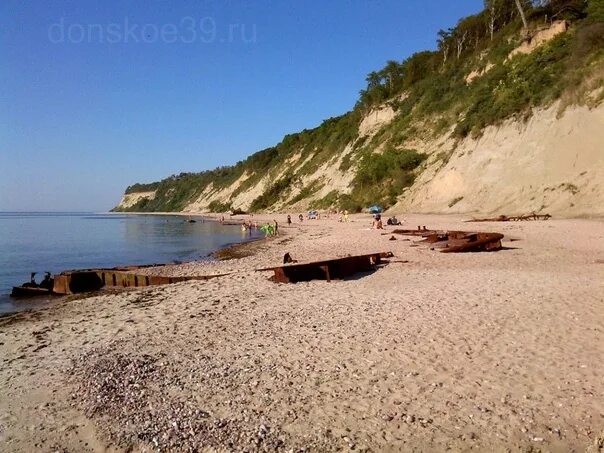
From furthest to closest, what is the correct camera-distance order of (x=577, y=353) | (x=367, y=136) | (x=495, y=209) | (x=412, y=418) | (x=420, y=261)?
(x=367, y=136)
(x=495, y=209)
(x=420, y=261)
(x=577, y=353)
(x=412, y=418)

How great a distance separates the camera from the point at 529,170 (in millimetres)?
27219

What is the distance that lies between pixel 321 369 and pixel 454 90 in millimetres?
45009

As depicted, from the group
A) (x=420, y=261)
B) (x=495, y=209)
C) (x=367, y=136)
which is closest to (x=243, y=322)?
(x=420, y=261)

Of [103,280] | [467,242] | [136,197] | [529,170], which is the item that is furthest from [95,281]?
[136,197]

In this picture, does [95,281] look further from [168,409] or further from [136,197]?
[136,197]

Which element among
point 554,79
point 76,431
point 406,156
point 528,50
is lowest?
point 76,431

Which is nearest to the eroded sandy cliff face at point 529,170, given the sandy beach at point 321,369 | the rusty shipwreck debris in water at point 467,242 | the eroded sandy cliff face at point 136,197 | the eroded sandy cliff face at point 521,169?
the eroded sandy cliff face at point 521,169

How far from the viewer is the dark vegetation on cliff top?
102 ft

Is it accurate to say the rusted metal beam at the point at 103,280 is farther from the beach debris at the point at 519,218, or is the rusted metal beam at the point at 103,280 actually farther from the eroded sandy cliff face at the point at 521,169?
the eroded sandy cliff face at the point at 521,169

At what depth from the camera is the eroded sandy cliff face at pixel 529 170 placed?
23.6 m

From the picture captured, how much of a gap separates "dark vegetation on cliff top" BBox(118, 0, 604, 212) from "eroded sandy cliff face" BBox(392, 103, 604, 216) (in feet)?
5.95

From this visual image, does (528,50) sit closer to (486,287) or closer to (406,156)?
(406,156)

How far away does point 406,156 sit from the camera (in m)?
42.4

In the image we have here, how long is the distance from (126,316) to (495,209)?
912 inches
